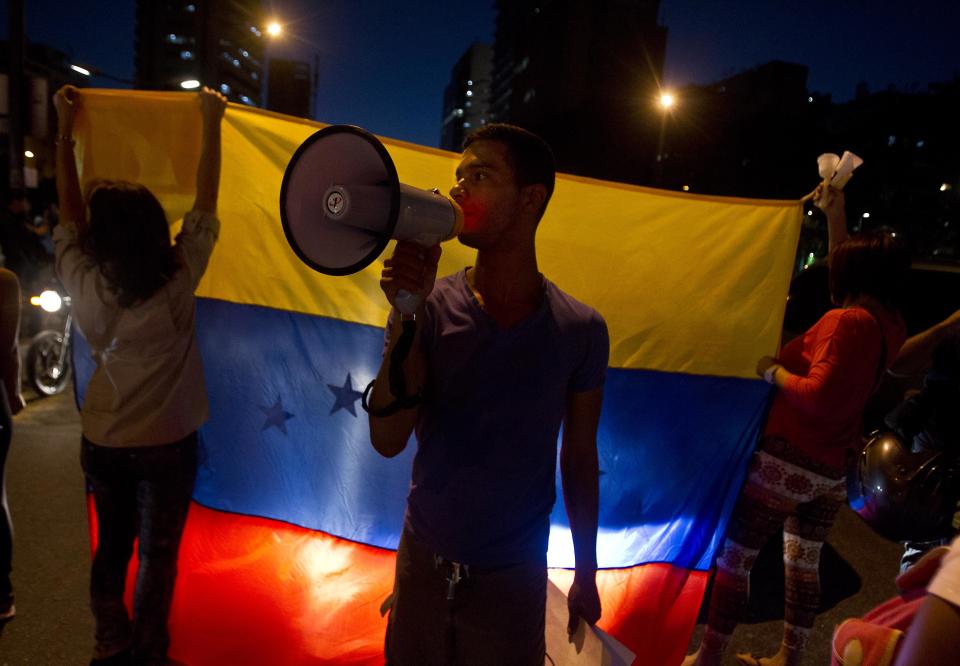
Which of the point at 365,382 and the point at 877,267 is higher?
the point at 877,267

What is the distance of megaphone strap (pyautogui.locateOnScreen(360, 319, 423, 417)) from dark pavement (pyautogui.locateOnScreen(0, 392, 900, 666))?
91.6 inches

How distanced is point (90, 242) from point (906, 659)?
2571mm

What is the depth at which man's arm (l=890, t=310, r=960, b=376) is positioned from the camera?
2674 millimetres

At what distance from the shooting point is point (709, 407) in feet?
9.57

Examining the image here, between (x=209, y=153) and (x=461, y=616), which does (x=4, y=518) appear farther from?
(x=461, y=616)

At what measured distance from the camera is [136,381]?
7.20 feet

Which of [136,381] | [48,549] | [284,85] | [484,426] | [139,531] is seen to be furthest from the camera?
[284,85]

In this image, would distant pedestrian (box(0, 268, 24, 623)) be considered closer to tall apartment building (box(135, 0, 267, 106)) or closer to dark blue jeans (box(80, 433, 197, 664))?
dark blue jeans (box(80, 433, 197, 664))

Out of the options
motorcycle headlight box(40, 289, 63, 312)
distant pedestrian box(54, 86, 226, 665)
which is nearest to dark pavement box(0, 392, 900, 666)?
distant pedestrian box(54, 86, 226, 665)

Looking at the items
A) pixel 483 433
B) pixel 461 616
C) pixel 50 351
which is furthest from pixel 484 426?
pixel 50 351

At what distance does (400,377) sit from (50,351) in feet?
22.6

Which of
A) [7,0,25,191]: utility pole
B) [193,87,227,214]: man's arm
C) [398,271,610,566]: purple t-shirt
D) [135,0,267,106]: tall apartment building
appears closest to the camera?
[398,271,610,566]: purple t-shirt

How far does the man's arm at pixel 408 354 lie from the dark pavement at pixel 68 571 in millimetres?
2218

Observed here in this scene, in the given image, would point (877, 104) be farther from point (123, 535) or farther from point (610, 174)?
point (123, 535)
